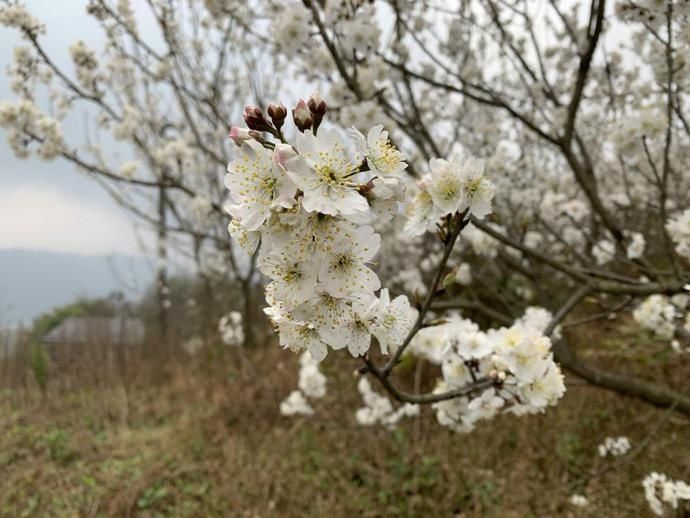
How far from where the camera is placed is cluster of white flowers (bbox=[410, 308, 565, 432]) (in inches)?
54.1

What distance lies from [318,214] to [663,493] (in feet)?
6.92

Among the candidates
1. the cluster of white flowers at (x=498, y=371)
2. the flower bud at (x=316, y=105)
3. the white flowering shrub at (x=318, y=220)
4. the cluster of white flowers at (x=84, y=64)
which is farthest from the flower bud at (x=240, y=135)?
the cluster of white flowers at (x=84, y=64)

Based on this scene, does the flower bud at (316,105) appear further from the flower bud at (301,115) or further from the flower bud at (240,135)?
the flower bud at (240,135)

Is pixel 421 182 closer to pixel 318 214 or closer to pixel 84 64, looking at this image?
pixel 318 214

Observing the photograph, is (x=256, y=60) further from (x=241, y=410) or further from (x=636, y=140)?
(x=636, y=140)

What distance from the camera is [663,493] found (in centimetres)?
195

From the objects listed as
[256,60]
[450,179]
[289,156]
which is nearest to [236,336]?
[256,60]

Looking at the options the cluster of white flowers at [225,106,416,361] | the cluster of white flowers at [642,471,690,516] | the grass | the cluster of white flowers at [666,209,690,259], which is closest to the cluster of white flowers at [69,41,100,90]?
the grass

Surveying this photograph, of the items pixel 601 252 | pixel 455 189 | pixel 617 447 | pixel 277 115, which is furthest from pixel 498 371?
pixel 601 252

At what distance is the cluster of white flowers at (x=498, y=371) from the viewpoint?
4.50ft

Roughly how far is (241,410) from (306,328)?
4891mm

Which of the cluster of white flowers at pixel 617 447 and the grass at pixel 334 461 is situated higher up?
the cluster of white flowers at pixel 617 447

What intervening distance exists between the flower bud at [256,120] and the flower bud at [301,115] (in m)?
0.05

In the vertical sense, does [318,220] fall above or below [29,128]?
below
